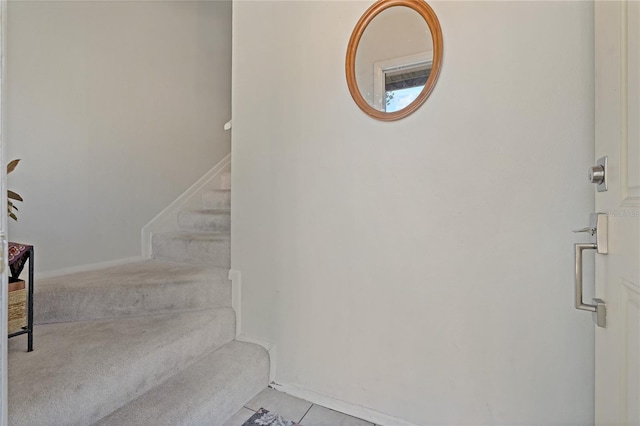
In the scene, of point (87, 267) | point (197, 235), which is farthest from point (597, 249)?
point (87, 267)

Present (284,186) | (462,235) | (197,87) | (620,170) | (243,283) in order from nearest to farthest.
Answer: (620,170) < (462,235) < (284,186) < (243,283) < (197,87)

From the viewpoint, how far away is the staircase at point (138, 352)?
1.00m

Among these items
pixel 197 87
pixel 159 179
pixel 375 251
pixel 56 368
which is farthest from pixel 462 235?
pixel 197 87

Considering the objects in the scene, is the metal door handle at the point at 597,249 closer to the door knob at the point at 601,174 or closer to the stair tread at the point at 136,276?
the door knob at the point at 601,174

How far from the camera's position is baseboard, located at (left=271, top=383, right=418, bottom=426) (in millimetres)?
1251

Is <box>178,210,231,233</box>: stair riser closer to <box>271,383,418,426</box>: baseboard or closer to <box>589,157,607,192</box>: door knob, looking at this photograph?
<box>271,383,418,426</box>: baseboard

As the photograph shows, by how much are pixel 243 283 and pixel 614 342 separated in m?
1.41

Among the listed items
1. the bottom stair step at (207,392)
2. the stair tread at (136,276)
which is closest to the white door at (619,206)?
the bottom stair step at (207,392)

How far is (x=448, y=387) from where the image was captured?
115 centimetres

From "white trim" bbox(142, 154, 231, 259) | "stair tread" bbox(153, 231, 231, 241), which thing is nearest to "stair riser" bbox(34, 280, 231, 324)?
"stair tread" bbox(153, 231, 231, 241)

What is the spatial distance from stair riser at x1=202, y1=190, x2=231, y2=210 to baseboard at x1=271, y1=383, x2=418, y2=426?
1.48 m

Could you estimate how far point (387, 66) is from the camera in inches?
48.6

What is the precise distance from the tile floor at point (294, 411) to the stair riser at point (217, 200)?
4.93 ft

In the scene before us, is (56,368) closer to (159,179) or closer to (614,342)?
(159,179)
